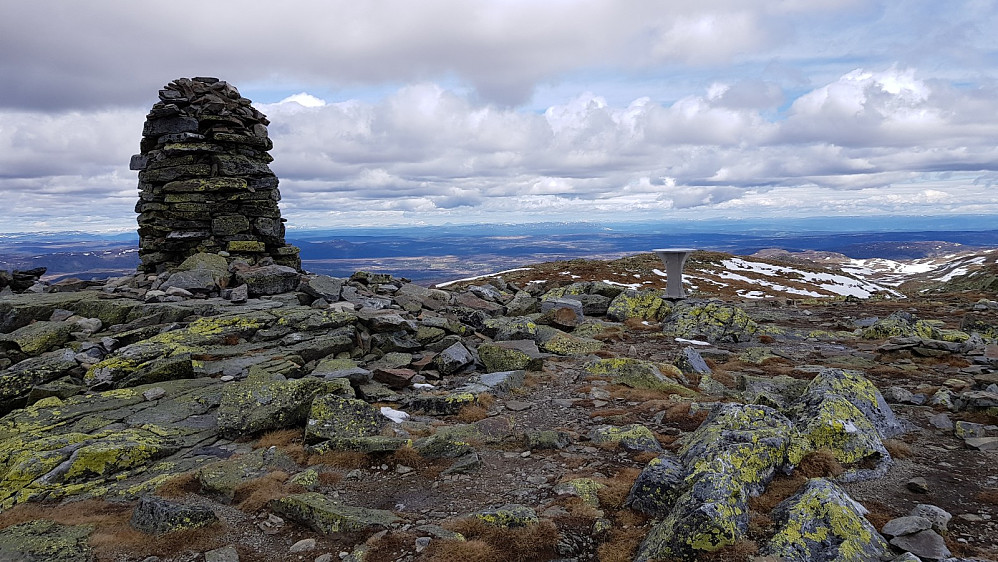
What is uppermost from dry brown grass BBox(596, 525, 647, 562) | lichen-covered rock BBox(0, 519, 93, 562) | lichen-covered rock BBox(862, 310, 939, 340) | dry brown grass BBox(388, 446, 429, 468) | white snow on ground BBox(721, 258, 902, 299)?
lichen-covered rock BBox(0, 519, 93, 562)

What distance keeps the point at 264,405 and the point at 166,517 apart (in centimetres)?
394

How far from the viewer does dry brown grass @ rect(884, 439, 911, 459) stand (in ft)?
30.6

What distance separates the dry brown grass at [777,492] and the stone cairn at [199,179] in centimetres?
2387

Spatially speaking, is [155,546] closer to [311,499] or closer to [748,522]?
[311,499]

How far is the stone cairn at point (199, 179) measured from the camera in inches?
957

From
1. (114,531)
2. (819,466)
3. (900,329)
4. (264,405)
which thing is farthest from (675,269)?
(114,531)

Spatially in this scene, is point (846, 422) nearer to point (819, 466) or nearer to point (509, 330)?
point (819, 466)

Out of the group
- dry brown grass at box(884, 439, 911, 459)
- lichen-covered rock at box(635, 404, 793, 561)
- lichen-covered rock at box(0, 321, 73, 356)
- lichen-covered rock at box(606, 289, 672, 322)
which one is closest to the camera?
lichen-covered rock at box(635, 404, 793, 561)

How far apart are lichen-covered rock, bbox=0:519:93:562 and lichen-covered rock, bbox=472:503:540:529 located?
17.1 ft

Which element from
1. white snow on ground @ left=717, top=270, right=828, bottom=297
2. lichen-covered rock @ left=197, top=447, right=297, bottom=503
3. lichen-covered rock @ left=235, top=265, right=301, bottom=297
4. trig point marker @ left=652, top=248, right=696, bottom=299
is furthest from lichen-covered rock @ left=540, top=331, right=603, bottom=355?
white snow on ground @ left=717, top=270, right=828, bottom=297

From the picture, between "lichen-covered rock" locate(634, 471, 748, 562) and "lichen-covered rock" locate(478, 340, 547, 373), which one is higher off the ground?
"lichen-covered rock" locate(634, 471, 748, 562)

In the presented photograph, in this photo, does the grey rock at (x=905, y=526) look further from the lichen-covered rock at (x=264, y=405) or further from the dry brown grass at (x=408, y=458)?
the lichen-covered rock at (x=264, y=405)

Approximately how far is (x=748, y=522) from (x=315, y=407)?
26.9ft

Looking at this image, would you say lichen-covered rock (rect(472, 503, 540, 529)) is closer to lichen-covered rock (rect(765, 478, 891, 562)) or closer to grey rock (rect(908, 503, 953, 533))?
lichen-covered rock (rect(765, 478, 891, 562))
